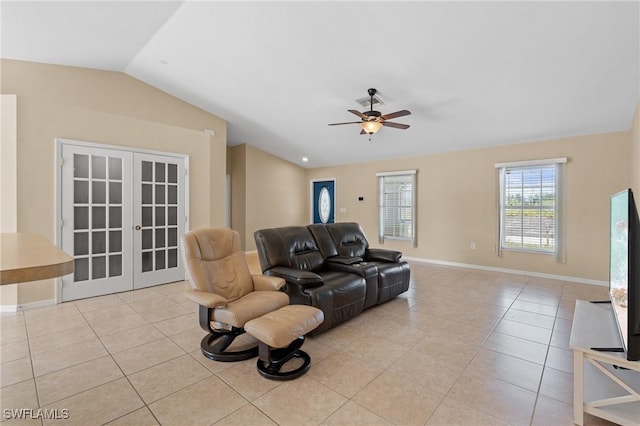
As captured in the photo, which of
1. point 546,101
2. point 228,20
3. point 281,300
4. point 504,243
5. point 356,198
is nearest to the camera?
point 281,300

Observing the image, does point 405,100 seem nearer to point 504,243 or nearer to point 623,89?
point 623,89

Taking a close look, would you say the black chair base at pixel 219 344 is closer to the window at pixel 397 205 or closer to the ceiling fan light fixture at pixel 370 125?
the ceiling fan light fixture at pixel 370 125

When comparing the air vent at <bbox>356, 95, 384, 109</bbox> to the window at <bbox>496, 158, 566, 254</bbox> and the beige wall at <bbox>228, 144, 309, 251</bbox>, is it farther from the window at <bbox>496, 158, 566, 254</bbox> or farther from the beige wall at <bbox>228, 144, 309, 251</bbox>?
the beige wall at <bbox>228, 144, 309, 251</bbox>

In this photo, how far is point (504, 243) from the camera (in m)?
5.50

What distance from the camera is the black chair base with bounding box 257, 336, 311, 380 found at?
2115 mm

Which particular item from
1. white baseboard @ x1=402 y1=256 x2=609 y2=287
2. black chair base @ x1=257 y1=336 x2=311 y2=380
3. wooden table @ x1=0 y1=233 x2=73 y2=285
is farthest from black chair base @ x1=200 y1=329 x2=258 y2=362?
white baseboard @ x1=402 y1=256 x2=609 y2=287

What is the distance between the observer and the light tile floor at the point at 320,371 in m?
1.78

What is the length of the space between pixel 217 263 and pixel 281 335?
3.54ft

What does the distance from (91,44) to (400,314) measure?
192 inches

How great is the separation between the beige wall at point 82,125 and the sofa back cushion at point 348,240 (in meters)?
2.44

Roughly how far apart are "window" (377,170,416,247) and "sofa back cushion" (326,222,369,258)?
2.68m

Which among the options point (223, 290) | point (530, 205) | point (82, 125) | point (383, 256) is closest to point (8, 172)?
point (82, 125)

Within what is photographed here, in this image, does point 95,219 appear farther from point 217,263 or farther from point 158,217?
point 217,263

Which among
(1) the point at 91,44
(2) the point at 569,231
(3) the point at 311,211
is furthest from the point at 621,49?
(3) the point at 311,211
